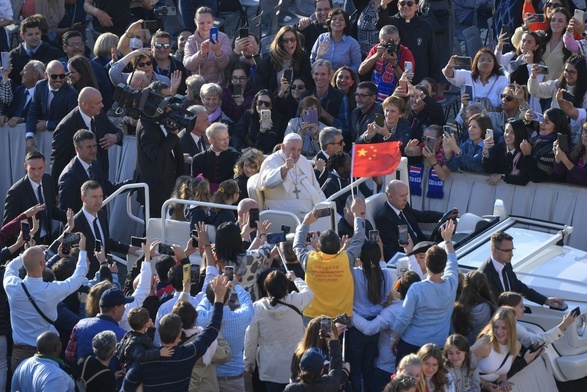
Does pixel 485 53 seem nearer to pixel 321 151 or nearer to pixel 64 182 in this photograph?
pixel 321 151

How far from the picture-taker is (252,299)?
1248 centimetres

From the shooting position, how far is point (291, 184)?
45.1 feet

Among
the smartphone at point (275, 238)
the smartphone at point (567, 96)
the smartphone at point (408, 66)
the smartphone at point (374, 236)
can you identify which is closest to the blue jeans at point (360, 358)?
the smartphone at point (374, 236)

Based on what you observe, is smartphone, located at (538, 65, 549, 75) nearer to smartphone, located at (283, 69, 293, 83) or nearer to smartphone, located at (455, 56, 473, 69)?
smartphone, located at (455, 56, 473, 69)

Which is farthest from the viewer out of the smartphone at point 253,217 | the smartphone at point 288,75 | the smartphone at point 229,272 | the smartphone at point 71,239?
the smartphone at point 288,75

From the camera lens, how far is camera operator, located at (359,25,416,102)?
Result: 17047 mm

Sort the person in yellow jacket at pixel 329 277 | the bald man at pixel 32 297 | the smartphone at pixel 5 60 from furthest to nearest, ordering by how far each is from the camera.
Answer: the smartphone at pixel 5 60 → the person in yellow jacket at pixel 329 277 → the bald man at pixel 32 297

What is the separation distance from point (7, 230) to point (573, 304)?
582cm

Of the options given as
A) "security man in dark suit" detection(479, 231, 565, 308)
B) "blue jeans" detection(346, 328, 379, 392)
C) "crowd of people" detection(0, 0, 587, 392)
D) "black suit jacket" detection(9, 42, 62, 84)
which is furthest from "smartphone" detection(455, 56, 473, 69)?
"black suit jacket" detection(9, 42, 62, 84)

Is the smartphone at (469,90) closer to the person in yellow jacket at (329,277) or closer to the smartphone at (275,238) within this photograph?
the smartphone at (275,238)

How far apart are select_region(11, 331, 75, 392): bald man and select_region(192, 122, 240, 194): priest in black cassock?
4611 millimetres

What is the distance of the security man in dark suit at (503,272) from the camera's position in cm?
1240

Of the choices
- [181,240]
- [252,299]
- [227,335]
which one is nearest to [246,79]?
[181,240]

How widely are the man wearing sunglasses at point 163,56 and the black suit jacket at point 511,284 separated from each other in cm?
680
